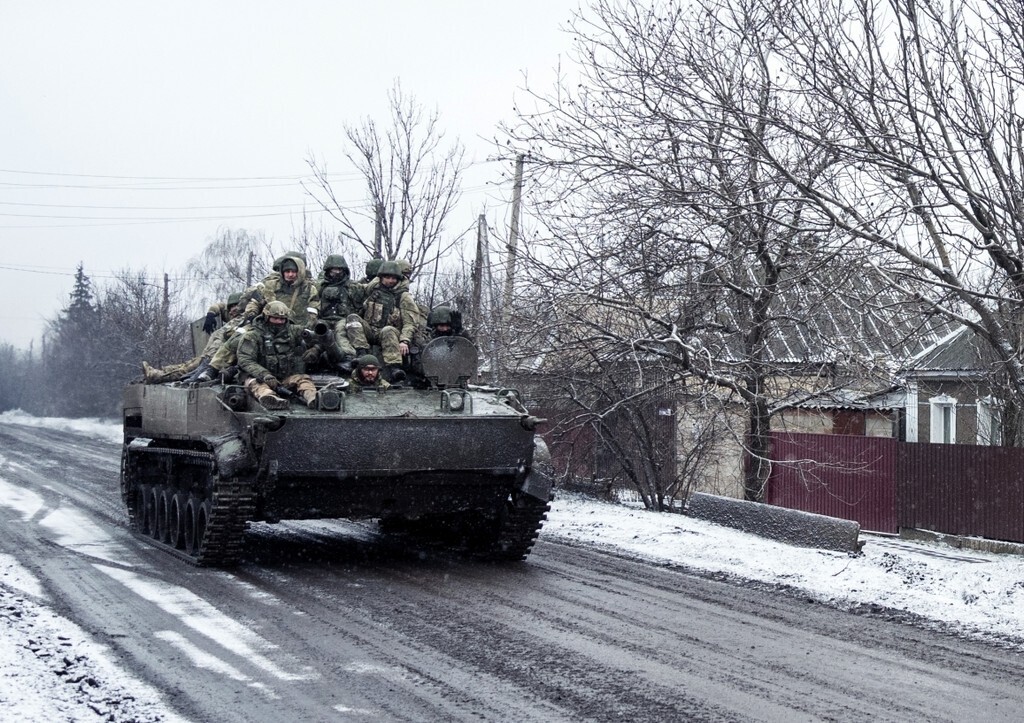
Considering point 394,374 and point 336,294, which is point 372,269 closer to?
point 336,294

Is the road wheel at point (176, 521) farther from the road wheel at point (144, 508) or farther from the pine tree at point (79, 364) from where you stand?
the pine tree at point (79, 364)

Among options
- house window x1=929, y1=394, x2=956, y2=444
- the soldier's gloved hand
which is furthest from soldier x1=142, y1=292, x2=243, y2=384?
house window x1=929, y1=394, x2=956, y2=444

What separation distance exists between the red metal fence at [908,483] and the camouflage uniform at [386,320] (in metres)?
5.96

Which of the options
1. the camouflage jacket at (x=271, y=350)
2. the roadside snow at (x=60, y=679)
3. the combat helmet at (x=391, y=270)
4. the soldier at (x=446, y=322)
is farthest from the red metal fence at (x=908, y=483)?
the roadside snow at (x=60, y=679)

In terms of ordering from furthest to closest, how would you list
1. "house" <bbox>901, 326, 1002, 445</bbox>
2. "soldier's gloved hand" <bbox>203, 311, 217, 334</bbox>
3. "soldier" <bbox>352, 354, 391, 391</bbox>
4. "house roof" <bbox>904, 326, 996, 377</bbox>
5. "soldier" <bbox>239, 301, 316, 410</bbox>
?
"house" <bbox>901, 326, 1002, 445</bbox>
"house roof" <bbox>904, 326, 996, 377</bbox>
"soldier's gloved hand" <bbox>203, 311, 217, 334</bbox>
"soldier" <bbox>352, 354, 391, 391</bbox>
"soldier" <bbox>239, 301, 316, 410</bbox>

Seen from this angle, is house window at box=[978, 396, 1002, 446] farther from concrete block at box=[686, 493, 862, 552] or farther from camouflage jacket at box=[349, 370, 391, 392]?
camouflage jacket at box=[349, 370, 391, 392]

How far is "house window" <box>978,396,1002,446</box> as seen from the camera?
62.5 feet

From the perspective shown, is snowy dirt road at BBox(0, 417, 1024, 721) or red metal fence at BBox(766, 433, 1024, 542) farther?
red metal fence at BBox(766, 433, 1024, 542)

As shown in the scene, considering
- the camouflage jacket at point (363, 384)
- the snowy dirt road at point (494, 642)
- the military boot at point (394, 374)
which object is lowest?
the snowy dirt road at point (494, 642)

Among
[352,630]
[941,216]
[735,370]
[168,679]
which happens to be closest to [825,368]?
[735,370]

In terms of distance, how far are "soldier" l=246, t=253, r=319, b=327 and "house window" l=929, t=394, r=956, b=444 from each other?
15021 mm

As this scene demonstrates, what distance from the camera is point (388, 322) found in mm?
11734

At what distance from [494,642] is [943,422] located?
18880 mm

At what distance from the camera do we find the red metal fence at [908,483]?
52.7ft
